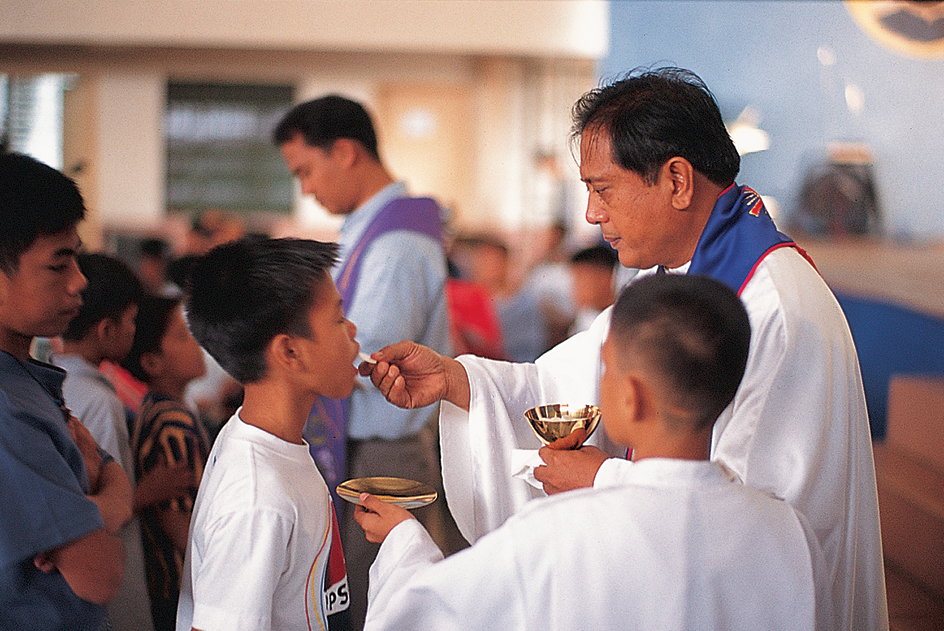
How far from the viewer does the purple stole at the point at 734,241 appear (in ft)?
5.24

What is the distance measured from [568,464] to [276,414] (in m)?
0.52

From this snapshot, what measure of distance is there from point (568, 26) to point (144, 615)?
3.03 meters

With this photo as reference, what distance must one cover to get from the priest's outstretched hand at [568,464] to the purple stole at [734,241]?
39 centimetres

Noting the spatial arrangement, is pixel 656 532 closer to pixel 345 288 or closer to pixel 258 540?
pixel 258 540

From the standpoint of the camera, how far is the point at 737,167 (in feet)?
5.45

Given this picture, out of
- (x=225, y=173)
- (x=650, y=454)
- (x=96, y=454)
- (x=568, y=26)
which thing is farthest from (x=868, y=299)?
(x=225, y=173)

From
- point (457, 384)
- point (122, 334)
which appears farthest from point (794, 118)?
point (122, 334)

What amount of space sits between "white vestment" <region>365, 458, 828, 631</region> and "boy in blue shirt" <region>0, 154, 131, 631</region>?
0.49 metres

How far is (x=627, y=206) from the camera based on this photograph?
1620mm

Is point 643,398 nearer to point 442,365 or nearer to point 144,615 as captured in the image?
point 442,365

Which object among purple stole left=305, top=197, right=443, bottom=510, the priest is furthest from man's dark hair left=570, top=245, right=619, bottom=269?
the priest

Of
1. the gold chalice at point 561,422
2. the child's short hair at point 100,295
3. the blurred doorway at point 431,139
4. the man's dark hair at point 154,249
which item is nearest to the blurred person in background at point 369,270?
the child's short hair at point 100,295

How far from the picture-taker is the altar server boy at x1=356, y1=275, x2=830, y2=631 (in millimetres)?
1152

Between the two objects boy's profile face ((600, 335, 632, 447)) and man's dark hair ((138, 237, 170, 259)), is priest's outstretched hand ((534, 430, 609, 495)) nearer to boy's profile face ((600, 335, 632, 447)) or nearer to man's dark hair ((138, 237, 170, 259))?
boy's profile face ((600, 335, 632, 447))
